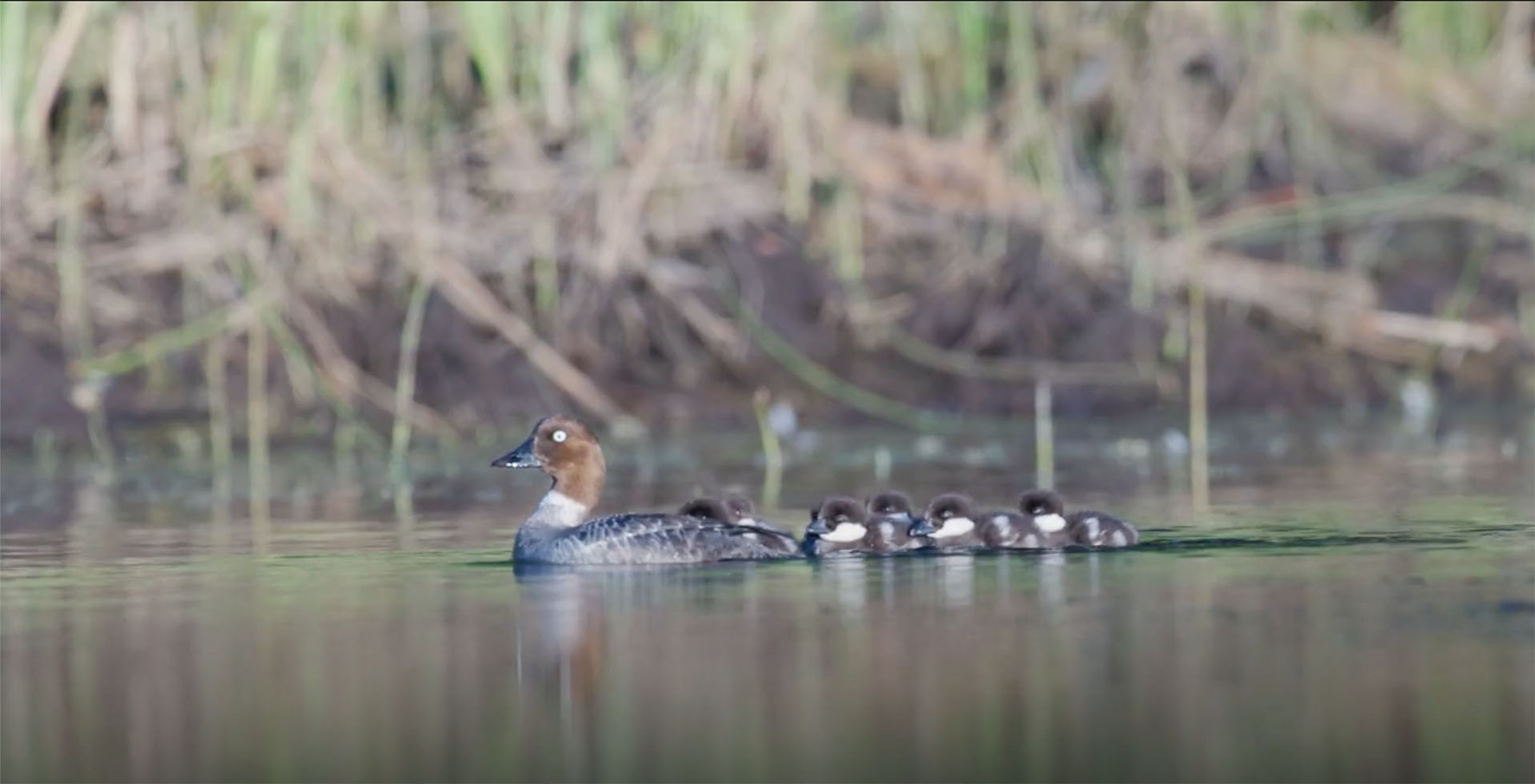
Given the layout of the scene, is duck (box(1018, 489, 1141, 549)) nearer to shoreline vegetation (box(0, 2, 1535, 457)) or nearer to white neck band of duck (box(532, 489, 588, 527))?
white neck band of duck (box(532, 489, 588, 527))

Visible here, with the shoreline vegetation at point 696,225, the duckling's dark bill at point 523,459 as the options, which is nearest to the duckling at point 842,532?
Answer: the duckling's dark bill at point 523,459

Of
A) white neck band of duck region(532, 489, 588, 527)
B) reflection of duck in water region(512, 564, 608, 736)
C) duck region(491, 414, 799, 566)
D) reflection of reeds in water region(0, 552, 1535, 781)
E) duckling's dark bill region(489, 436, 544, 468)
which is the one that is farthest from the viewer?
duckling's dark bill region(489, 436, 544, 468)

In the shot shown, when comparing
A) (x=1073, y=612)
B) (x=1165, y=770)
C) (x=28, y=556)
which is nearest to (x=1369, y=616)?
(x=1073, y=612)

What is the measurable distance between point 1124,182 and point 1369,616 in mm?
7243

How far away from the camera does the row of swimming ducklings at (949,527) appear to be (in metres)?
9.10

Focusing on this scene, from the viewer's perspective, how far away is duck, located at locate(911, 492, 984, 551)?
9180 mm

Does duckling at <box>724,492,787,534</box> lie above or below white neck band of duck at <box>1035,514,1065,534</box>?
above

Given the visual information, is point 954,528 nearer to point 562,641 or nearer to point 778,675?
point 562,641

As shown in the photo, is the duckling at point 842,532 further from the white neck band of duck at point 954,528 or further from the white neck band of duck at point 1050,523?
the white neck band of duck at point 1050,523

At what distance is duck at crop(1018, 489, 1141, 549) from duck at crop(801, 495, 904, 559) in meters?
0.42

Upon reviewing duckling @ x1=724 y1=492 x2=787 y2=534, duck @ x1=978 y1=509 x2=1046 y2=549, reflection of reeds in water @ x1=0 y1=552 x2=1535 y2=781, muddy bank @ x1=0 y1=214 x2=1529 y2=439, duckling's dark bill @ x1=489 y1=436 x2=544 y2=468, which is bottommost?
reflection of reeds in water @ x1=0 y1=552 x2=1535 y2=781

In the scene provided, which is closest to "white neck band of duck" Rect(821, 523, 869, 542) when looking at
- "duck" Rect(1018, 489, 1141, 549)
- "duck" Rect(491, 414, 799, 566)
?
"duck" Rect(491, 414, 799, 566)

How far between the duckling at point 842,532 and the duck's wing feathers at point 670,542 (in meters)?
0.09

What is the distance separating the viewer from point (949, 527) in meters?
9.18
